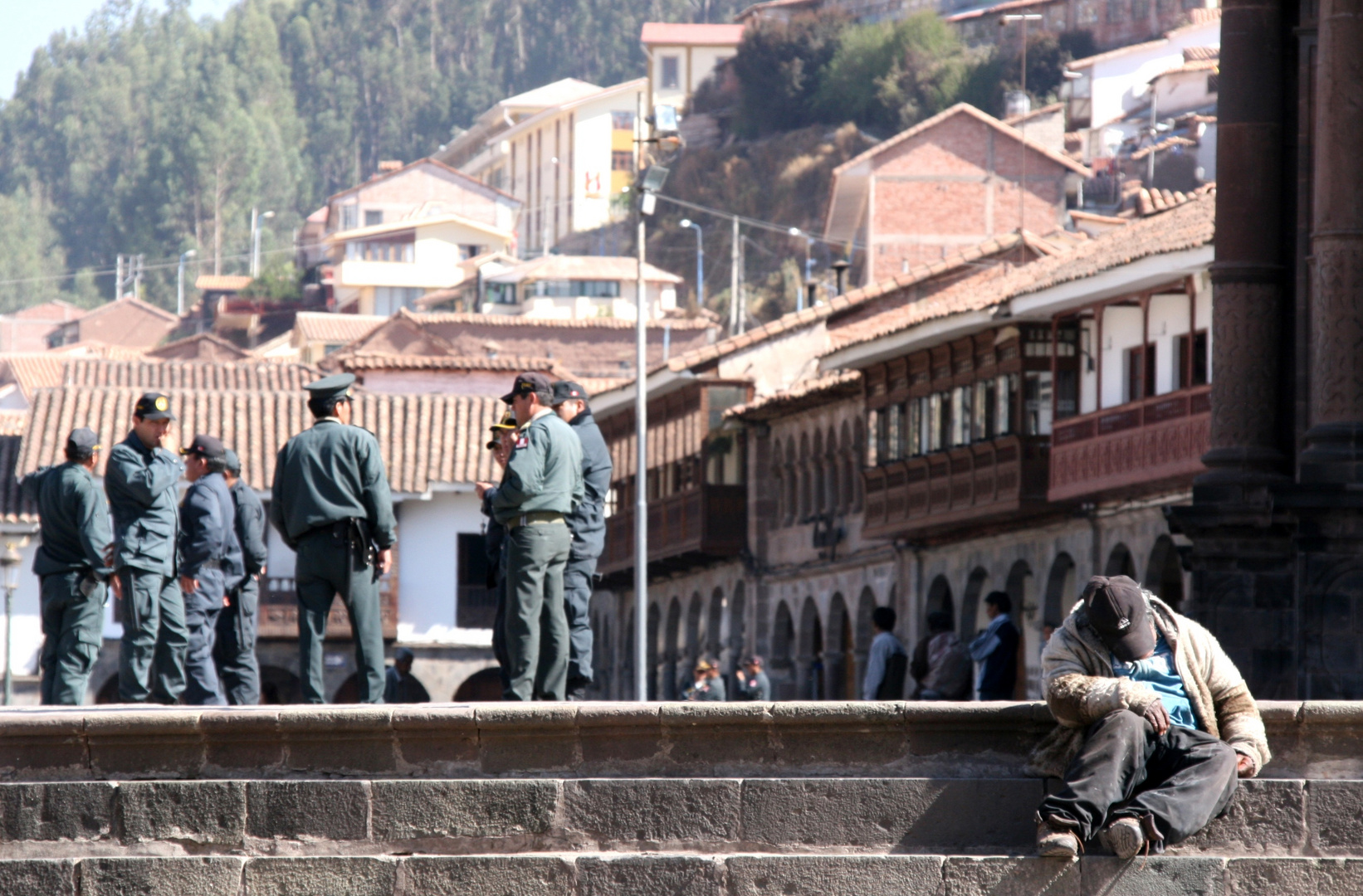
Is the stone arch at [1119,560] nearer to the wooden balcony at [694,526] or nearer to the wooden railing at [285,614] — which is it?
the wooden balcony at [694,526]

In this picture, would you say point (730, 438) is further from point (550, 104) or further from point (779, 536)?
point (550, 104)

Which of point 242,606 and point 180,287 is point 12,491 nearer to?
point 242,606

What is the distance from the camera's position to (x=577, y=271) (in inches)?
3708

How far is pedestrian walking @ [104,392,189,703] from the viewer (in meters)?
14.2

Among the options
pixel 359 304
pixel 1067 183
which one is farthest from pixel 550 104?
pixel 1067 183

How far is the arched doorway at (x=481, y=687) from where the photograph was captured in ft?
173

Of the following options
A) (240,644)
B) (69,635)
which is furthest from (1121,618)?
(240,644)

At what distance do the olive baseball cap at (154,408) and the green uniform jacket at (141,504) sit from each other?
19 centimetres

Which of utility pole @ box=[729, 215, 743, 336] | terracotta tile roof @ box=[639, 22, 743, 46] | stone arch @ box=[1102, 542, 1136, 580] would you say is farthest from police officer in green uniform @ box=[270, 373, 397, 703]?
terracotta tile roof @ box=[639, 22, 743, 46]

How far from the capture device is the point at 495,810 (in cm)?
1006

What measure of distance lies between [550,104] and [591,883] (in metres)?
120

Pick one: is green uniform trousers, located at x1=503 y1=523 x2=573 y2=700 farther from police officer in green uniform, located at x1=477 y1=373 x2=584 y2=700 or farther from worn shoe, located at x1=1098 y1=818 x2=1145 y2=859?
worn shoe, located at x1=1098 y1=818 x2=1145 y2=859

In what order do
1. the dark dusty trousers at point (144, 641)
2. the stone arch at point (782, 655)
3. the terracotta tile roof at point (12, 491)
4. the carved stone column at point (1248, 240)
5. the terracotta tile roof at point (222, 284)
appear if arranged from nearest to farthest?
the dark dusty trousers at point (144, 641) < the carved stone column at point (1248, 240) < the stone arch at point (782, 655) < the terracotta tile roof at point (12, 491) < the terracotta tile roof at point (222, 284)

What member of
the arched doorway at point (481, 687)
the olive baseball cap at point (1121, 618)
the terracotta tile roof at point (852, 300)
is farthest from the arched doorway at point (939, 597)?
the olive baseball cap at point (1121, 618)
